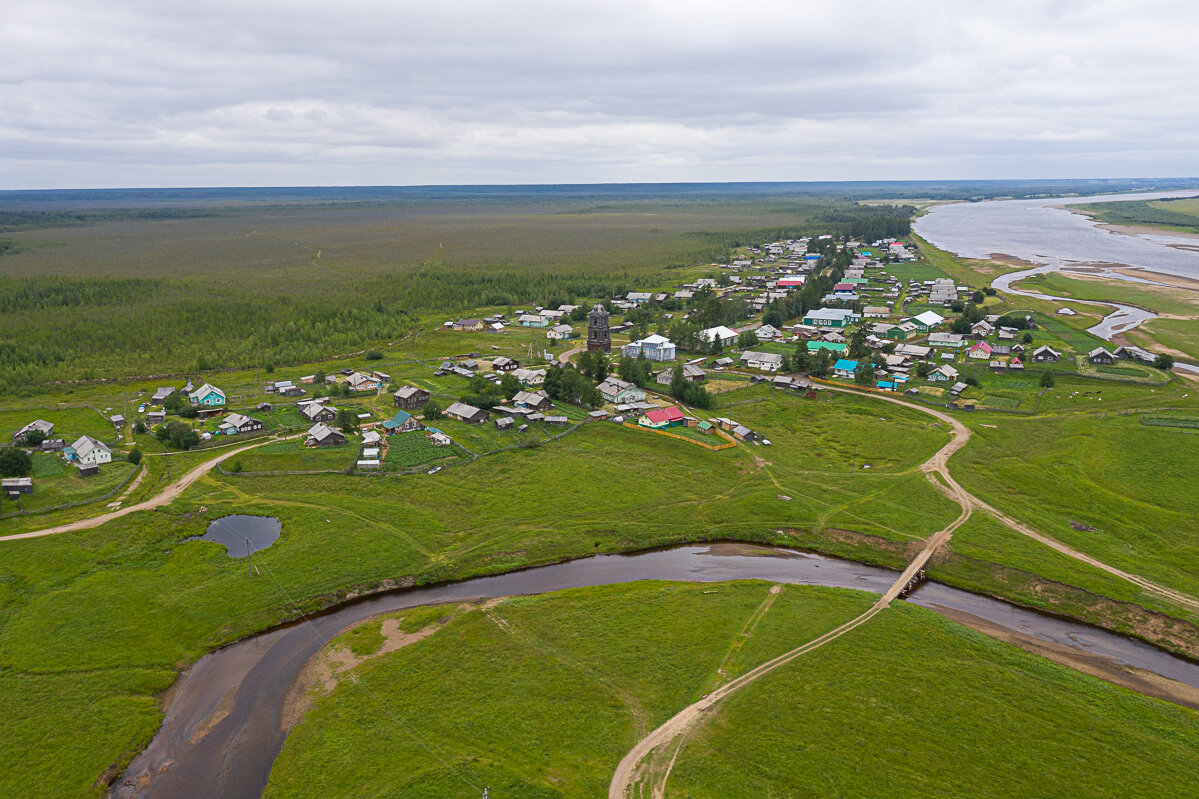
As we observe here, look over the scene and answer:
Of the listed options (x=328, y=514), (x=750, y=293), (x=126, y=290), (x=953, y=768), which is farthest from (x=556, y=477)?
(x=126, y=290)

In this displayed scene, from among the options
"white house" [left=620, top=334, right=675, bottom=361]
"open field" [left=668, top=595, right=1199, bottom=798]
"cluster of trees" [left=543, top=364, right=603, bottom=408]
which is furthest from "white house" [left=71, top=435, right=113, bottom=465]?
"white house" [left=620, top=334, right=675, bottom=361]

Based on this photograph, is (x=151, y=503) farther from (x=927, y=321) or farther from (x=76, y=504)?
(x=927, y=321)

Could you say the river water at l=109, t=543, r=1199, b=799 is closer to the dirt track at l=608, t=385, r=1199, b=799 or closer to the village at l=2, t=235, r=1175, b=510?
the dirt track at l=608, t=385, r=1199, b=799

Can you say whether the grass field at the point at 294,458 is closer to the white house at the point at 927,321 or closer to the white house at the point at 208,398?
the white house at the point at 208,398

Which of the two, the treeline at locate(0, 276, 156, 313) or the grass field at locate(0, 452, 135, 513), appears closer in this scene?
the grass field at locate(0, 452, 135, 513)

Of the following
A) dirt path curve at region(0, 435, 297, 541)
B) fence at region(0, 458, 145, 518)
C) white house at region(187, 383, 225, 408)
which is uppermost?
white house at region(187, 383, 225, 408)

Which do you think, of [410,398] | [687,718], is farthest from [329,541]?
[687,718]

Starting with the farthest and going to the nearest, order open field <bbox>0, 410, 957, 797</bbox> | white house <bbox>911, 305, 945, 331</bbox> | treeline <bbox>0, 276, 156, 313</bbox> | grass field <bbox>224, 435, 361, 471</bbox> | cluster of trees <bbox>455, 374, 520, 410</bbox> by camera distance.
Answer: treeline <bbox>0, 276, 156, 313</bbox>, white house <bbox>911, 305, 945, 331</bbox>, cluster of trees <bbox>455, 374, 520, 410</bbox>, grass field <bbox>224, 435, 361, 471</bbox>, open field <bbox>0, 410, 957, 797</bbox>

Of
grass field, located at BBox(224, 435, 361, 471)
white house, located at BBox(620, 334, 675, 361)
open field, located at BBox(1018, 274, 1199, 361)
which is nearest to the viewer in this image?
grass field, located at BBox(224, 435, 361, 471)
